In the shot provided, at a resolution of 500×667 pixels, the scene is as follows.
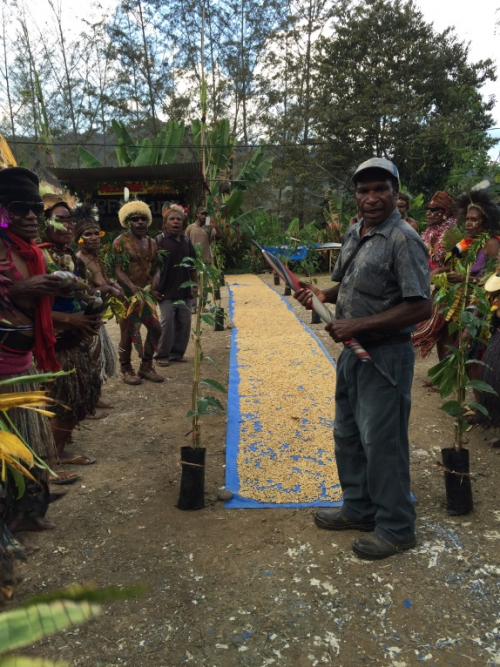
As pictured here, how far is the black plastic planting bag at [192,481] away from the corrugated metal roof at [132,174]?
1003cm

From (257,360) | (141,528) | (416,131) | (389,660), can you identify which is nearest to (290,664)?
(389,660)

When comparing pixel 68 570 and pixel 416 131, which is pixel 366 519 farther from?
pixel 416 131

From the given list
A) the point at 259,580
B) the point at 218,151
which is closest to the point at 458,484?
the point at 259,580

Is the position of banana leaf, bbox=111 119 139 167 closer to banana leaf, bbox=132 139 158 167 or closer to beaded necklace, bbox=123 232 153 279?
banana leaf, bbox=132 139 158 167

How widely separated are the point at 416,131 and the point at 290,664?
20.4 m

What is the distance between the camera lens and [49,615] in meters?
0.44

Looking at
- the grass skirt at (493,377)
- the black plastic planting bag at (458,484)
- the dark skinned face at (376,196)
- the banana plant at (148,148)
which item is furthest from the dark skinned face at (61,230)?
the banana plant at (148,148)

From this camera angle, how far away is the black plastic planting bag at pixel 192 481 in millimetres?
2816

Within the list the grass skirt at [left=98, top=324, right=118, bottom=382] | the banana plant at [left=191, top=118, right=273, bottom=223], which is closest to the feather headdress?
the grass skirt at [left=98, top=324, right=118, bottom=382]

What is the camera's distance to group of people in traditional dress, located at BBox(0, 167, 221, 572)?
2.51 m

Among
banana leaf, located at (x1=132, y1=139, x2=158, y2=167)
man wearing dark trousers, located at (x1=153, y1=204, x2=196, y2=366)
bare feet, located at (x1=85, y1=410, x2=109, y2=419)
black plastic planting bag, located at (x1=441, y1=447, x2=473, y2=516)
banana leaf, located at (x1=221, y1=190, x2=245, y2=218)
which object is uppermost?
banana leaf, located at (x1=132, y1=139, x2=158, y2=167)

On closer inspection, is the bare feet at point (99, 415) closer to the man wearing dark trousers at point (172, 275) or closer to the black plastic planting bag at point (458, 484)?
the man wearing dark trousers at point (172, 275)

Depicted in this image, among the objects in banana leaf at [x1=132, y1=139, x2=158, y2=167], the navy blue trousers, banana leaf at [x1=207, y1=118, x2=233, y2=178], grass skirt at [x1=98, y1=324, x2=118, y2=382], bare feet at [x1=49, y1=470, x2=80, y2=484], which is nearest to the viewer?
the navy blue trousers

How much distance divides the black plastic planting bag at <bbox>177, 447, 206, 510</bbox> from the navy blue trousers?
88 centimetres
